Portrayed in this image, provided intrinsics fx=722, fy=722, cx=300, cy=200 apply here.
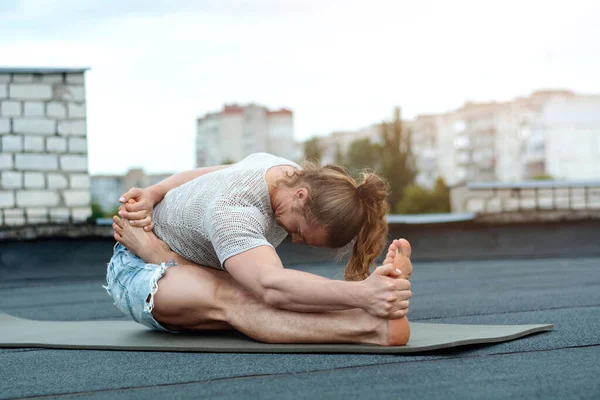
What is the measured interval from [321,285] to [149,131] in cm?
3429

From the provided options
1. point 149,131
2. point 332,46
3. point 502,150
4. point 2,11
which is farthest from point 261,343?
point 502,150

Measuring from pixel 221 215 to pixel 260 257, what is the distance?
0.53ft

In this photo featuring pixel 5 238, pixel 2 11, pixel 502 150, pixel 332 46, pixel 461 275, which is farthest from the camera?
pixel 502 150

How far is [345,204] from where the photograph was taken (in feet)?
6.47

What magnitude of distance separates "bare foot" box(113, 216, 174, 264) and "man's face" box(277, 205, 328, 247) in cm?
43

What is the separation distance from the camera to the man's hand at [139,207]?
2262mm

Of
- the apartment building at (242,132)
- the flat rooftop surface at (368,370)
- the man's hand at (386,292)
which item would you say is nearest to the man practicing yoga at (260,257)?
the man's hand at (386,292)

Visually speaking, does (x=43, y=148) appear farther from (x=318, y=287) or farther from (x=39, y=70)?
(x=318, y=287)

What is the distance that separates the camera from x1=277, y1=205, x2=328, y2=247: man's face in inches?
78.3

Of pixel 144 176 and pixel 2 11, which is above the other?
pixel 2 11

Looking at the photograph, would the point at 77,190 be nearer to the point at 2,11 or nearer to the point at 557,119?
the point at 2,11

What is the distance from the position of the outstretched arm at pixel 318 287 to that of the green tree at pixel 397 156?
3830cm

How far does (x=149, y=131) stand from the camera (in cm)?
3509

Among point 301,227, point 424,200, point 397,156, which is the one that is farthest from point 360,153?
point 301,227
